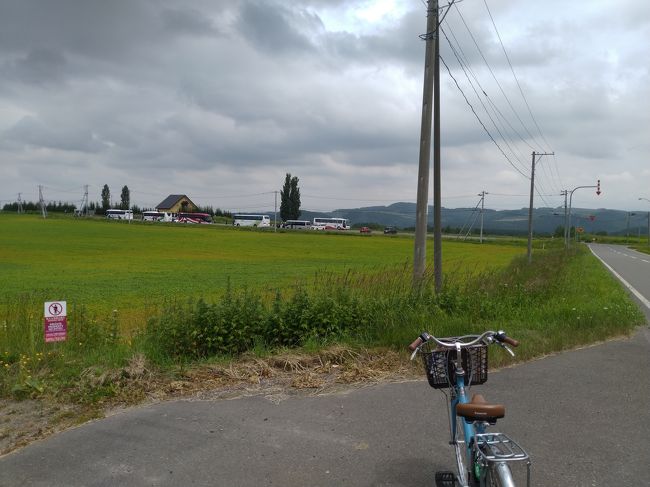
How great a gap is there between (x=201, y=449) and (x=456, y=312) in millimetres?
5765

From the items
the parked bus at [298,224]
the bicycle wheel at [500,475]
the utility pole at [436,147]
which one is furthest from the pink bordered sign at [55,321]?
the parked bus at [298,224]

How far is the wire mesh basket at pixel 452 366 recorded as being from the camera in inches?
121

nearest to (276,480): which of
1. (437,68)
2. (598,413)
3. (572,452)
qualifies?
(572,452)

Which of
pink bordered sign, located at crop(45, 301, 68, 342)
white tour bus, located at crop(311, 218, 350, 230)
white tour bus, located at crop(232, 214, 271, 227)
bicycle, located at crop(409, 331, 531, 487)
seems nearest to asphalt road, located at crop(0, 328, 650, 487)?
bicycle, located at crop(409, 331, 531, 487)

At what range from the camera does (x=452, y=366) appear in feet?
10.2

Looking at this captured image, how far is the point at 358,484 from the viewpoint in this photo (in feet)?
11.0

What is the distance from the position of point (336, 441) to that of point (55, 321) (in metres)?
3.80

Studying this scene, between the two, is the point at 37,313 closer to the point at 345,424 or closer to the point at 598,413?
the point at 345,424

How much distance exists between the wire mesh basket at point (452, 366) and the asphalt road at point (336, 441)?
0.78 m

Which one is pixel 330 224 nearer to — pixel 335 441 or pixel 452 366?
pixel 335 441

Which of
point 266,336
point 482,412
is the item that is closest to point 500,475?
point 482,412

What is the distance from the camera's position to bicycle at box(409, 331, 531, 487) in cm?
256

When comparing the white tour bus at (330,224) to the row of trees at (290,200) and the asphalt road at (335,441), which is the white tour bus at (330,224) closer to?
the row of trees at (290,200)

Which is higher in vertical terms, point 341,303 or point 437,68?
point 437,68
